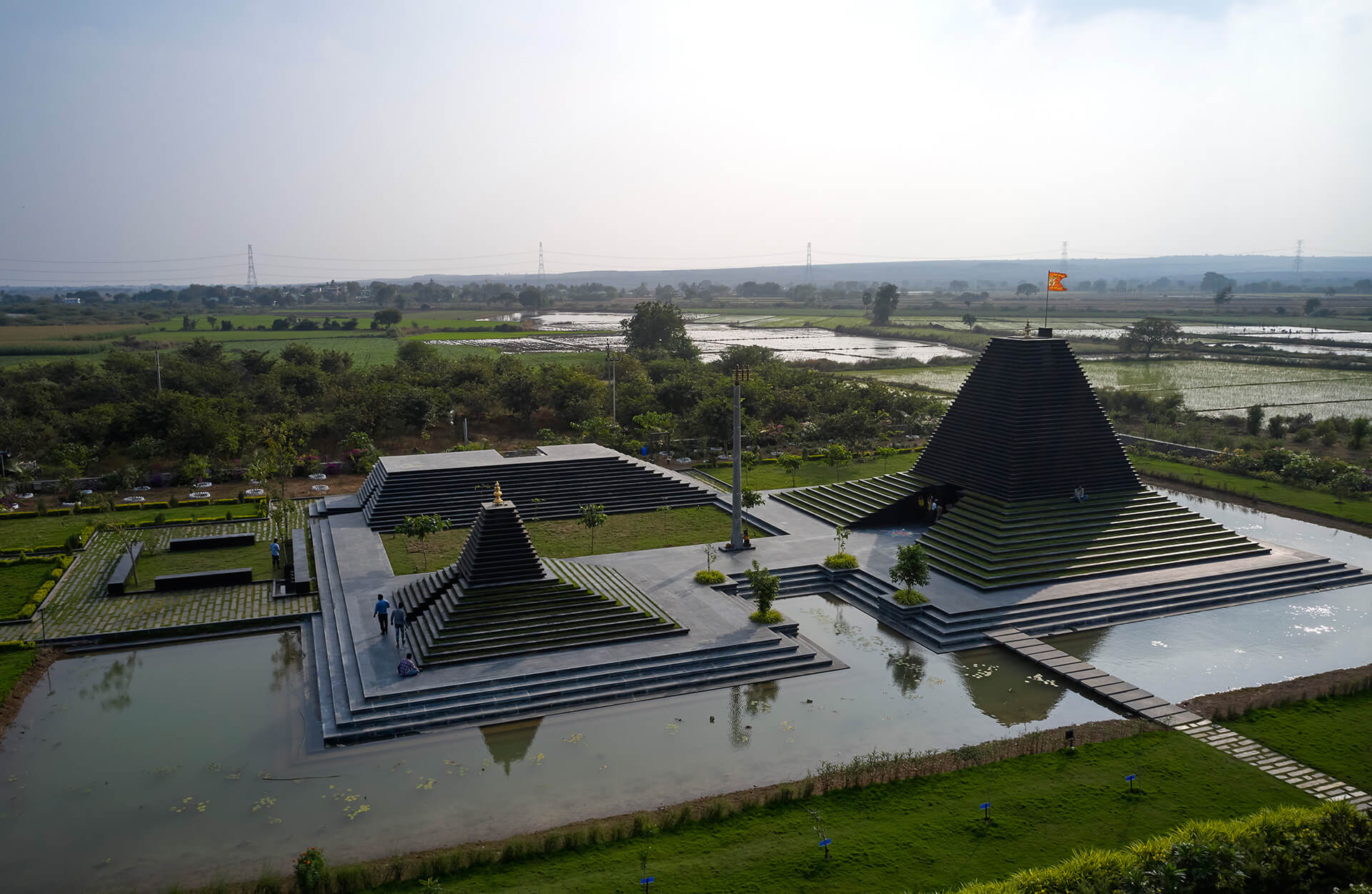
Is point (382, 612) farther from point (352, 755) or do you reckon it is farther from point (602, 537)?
point (602, 537)

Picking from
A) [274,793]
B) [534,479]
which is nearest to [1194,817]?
[274,793]

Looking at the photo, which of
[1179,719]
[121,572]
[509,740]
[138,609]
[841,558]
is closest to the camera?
[509,740]

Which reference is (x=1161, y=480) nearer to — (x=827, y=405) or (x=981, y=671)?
(x=827, y=405)

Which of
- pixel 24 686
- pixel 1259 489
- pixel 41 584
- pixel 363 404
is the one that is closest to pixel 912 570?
pixel 24 686

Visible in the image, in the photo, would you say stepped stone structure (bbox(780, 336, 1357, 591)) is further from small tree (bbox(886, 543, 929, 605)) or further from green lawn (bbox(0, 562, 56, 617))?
green lawn (bbox(0, 562, 56, 617))

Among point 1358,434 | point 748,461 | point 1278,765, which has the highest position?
point 1358,434

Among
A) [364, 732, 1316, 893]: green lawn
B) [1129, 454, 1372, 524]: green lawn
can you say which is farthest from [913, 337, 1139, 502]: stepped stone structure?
[364, 732, 1316, 893]: green lawn
